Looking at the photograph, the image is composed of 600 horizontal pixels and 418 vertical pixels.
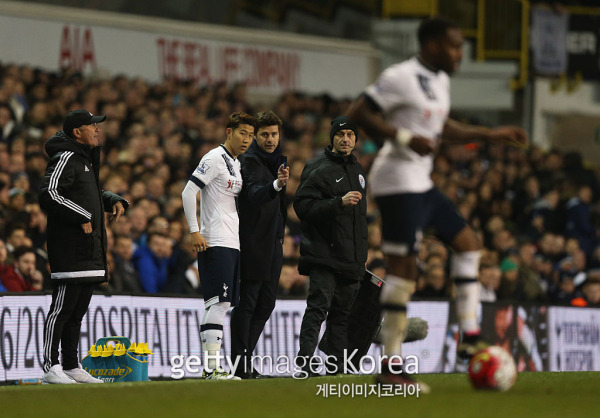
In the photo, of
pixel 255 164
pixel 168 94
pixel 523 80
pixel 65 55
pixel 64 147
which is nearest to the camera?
pixel 64 147

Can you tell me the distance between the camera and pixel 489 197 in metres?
22.2

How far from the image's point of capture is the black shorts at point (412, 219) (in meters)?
7.50

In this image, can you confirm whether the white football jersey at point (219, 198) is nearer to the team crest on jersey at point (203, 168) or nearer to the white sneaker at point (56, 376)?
the team crest on jersey at point (203, 168)

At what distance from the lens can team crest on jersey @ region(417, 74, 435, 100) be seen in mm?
7602

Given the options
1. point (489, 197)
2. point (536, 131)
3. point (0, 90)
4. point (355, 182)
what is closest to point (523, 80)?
point (536, 131)

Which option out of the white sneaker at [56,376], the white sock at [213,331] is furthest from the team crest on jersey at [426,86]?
the white sneaker at [56,376]

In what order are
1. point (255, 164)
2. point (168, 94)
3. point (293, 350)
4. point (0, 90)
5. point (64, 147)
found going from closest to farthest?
point (64, 147) < point (255, 164) < point (293, 350) < point (0, 90) < point (168, 94)

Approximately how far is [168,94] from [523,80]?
986 cm

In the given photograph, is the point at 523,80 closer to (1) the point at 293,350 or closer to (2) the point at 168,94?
(2) the point at 168,94

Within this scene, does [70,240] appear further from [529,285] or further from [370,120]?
[529,285]

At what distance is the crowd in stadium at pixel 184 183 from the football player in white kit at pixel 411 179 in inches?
213

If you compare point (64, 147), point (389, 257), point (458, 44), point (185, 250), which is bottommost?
point (185, 250)

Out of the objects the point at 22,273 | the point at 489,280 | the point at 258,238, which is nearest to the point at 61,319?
the point at 258,238

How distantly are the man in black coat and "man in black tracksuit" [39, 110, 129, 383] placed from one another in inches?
48.7
